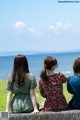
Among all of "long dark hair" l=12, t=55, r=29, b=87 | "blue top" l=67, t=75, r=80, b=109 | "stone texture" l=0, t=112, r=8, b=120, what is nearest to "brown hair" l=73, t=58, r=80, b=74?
"blue top" l=67, t=75, r=80, b=109

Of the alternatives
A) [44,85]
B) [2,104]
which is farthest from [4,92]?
[44,85]

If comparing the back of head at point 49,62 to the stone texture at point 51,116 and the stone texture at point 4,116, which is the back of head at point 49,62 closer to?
the stone texture at point 51,116

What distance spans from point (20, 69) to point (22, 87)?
33cm

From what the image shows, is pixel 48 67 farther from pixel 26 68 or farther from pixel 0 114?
pixel 0 114

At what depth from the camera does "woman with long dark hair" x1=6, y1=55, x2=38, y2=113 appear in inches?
337

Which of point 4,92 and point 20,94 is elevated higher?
point 20,94

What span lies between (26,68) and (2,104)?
30.8 ft

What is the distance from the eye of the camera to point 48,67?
8.73m

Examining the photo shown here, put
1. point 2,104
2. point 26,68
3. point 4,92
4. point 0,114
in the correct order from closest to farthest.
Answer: point 0,114, point 26,68, point 2,104, point 4,92

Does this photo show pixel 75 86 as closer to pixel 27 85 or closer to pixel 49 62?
pixel 49 62

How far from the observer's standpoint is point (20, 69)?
8.59m

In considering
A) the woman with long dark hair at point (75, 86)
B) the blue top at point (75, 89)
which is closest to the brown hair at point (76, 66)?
the woman with long dark hair at point (75, 86)

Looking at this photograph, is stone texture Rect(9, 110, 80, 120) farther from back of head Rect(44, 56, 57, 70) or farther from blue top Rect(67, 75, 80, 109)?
back of head Rect(44, 56, 57, 70)

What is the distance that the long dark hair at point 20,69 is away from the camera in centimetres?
856
